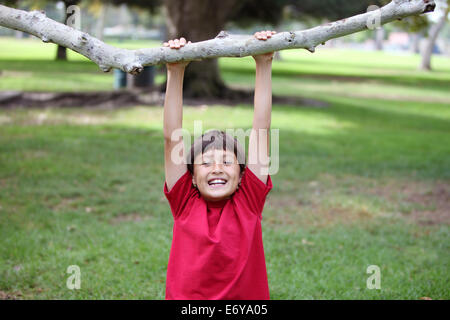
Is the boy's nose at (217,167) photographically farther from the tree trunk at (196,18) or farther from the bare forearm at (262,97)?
the tree trunk at (196,18)

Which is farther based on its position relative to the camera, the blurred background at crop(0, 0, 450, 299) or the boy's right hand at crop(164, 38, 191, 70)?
the blurred background at crop(0, 0, 450, 299)

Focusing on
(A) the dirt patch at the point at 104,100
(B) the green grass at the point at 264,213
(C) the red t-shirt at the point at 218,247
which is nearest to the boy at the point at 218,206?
(C) the red t-shirt at the point at 218,247

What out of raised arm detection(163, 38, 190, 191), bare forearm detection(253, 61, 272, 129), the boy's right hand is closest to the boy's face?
raised arm detection(163, 38, 190, 191)

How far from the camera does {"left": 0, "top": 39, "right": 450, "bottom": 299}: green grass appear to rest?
430cm

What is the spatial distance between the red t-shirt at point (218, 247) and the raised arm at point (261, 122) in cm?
6

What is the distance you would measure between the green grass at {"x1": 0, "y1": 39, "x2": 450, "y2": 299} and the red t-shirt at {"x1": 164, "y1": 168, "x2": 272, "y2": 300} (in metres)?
1.59

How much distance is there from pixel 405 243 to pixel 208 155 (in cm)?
325

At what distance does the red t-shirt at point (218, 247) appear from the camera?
7.91 ft

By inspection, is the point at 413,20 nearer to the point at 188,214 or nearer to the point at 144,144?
the point at 144,144

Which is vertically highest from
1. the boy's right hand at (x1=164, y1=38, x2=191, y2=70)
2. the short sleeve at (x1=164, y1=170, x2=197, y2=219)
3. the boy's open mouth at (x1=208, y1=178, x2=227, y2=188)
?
the boy's right hand at (x1=164, y1=38, x2=191, y2=70)

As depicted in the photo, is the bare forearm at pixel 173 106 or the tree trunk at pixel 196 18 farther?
the tree trunk at pixel 196 18

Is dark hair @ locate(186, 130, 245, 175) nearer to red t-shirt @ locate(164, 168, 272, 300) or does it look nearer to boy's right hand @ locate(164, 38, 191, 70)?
red t-shirt @ locate(164, 168, 272, 300)

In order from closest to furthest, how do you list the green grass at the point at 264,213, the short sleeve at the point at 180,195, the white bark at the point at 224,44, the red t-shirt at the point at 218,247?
1. the white bark at the point at 224,44
2. the red t-shirt at the point at 218,247
3. the short sleeve at the point at 180,195
4. the green grass at the point at 264,213
